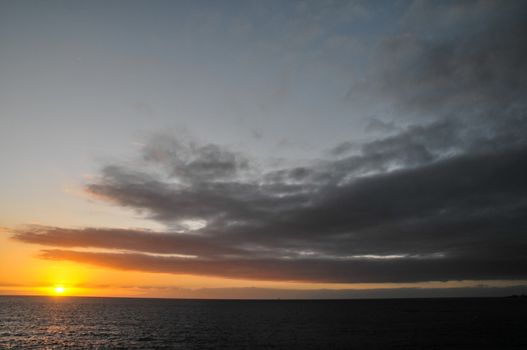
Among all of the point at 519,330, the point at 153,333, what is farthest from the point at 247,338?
the point at 519,330

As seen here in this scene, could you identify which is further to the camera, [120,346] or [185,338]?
[185,338]

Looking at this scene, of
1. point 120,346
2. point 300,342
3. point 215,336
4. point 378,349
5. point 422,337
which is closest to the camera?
point 378,349

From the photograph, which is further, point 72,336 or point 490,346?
point 72,336

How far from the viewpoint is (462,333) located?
88.0m

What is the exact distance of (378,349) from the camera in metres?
66.1

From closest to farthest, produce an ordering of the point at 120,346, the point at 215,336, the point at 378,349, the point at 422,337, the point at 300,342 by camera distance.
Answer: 1. the point at 378,349
2. the point at 120,346
3. the point at 300,342
4. the point at 422,337
5. the point at 215,336

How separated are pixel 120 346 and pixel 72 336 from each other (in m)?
22.3

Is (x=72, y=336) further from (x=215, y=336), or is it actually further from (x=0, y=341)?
(x=215, y=336)

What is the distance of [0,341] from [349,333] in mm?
74548

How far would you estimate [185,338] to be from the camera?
83625 millimetres

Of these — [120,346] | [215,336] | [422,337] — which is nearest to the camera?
[120,346]

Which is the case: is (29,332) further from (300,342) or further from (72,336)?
(300,342)

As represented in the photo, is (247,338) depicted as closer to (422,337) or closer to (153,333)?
(153,333)

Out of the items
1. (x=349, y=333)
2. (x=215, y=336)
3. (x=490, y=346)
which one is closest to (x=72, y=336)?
(x=215, y=336)
